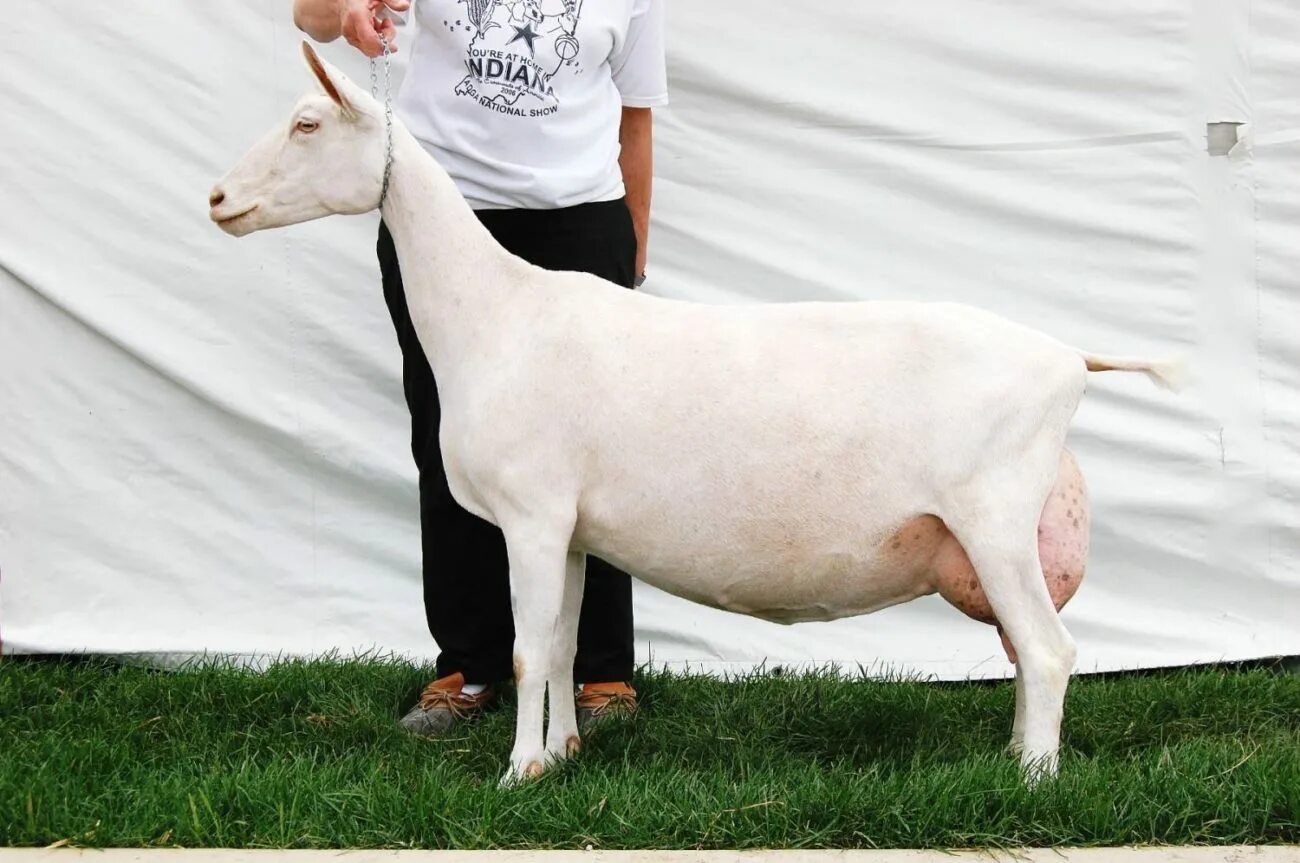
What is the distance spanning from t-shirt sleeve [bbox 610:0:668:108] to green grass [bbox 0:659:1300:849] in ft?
5.61

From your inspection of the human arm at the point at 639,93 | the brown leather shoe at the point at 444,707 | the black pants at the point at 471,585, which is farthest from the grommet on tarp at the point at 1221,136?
the brown leather shoe at the point at 444,707

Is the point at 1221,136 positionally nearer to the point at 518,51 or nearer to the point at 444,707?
the point at 518,51

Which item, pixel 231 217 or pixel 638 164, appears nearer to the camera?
pixel 231 217

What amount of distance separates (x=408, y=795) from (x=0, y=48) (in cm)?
302

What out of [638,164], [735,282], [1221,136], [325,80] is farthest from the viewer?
[735,282]

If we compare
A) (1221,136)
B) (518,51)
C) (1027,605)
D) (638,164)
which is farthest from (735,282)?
(1027,605)

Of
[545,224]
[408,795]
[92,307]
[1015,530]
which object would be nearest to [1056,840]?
[1015,530]

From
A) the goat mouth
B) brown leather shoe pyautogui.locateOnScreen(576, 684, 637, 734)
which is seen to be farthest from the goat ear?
brown leather shoe pyautogui.locateOnScreen(576, 684, 637, 734)

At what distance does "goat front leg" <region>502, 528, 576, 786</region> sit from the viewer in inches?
133

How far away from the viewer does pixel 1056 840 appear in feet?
10.2

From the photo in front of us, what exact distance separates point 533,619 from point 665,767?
0.55m

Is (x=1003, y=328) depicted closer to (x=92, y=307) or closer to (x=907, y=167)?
(x=907, y=167)

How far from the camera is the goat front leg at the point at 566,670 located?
3705 mm

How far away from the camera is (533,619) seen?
3422 millimetres
